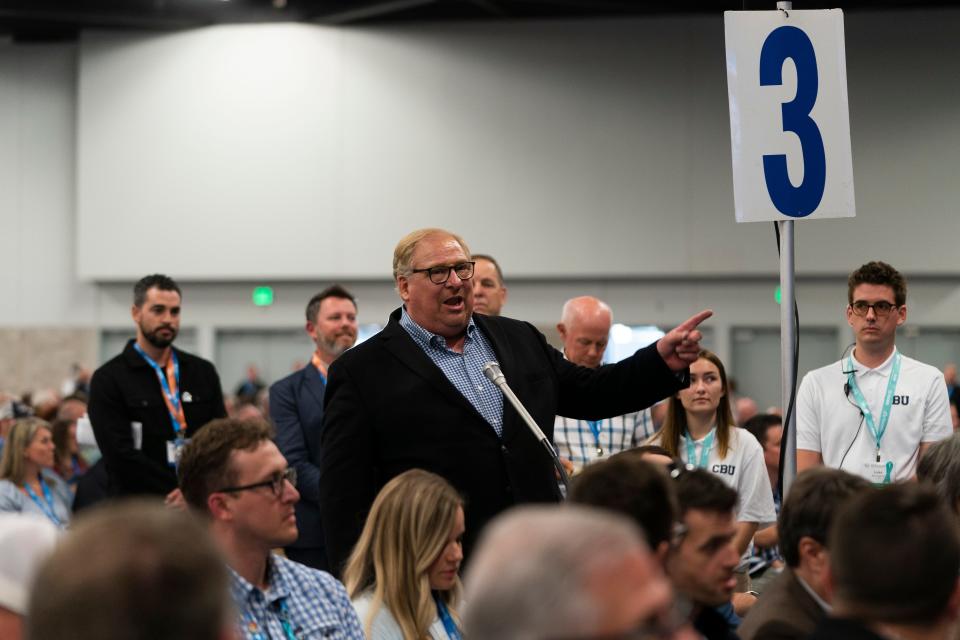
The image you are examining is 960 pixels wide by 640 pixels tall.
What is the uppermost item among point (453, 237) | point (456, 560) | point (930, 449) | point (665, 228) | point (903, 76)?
point (903, 76)

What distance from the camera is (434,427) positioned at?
3.69m

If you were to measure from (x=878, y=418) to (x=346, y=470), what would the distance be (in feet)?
6.30

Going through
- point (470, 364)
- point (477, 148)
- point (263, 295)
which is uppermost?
point (477, 148)

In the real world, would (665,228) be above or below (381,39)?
below

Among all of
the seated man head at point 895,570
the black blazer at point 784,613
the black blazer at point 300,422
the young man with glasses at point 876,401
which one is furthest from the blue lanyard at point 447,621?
the black blazer at point 300,422

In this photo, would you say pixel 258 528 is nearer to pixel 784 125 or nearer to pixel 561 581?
pixel 561 581

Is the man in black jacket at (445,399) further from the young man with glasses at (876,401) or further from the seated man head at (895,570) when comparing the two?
the seated man head at (895,570)

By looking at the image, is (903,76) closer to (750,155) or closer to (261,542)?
(750,155)

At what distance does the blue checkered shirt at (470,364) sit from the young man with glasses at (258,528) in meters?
0.91

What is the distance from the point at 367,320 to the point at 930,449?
500 inches

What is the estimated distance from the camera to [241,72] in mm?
15812

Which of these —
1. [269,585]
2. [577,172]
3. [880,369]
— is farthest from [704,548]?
[577,172]

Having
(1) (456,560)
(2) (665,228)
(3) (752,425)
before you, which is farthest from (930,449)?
(2) (665,228)

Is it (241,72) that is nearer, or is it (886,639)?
→ (886,639)
